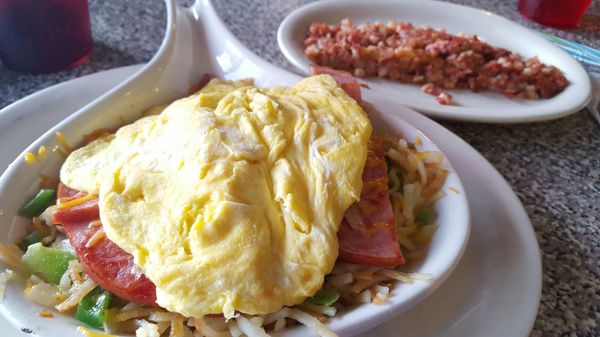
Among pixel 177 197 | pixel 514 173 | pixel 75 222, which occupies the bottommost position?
pixel 514 173

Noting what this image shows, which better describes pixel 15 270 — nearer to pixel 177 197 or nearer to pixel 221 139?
pixel 177 197

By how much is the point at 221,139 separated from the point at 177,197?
0.15 meters

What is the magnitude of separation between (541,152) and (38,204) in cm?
149

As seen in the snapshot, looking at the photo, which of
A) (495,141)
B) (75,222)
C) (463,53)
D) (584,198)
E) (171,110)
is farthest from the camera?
(463,53)

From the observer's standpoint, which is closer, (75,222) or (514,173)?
(75,222)

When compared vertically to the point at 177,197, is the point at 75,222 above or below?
below

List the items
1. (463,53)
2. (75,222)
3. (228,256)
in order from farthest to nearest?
(463,53) → (75,222) → (228,256)

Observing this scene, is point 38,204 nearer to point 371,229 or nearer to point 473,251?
point 371,229

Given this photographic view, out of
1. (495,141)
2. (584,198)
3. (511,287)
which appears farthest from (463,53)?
(511,287)

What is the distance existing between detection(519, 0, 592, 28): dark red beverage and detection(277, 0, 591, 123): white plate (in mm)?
393

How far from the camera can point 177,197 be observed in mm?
953

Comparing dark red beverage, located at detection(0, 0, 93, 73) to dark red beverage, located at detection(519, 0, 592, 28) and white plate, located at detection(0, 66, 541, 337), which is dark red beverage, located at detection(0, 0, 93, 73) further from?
dark red beverage, located at detection(519, 0, 592, 28)

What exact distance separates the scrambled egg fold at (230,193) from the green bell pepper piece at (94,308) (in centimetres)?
10

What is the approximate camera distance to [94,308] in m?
0.90
